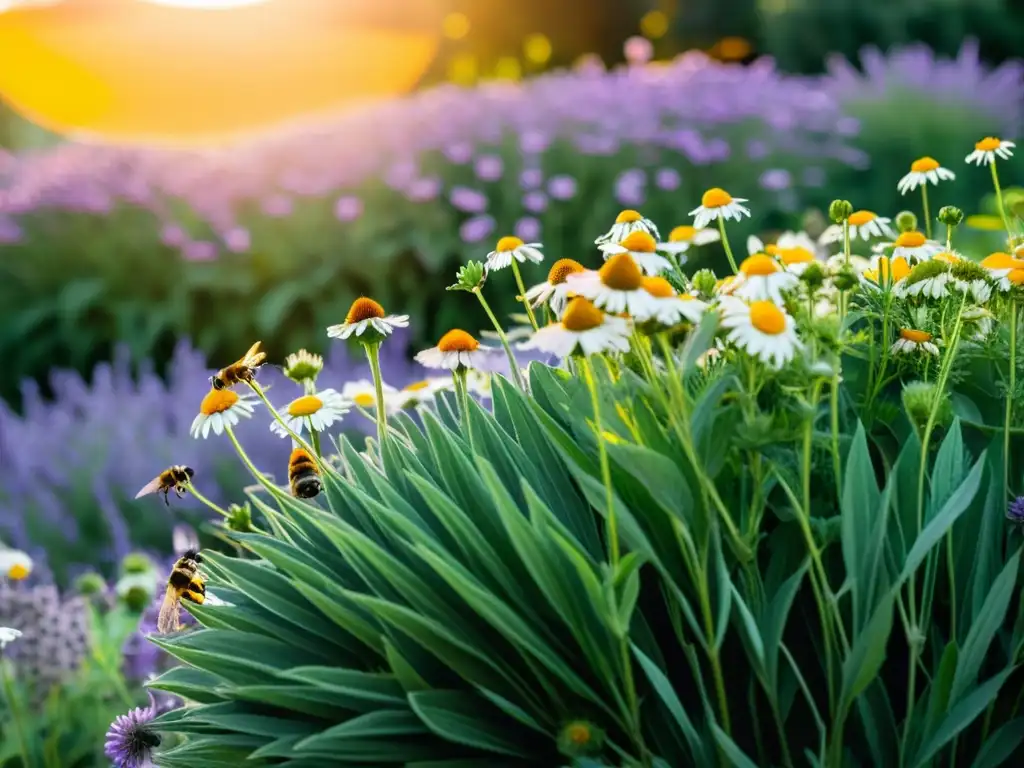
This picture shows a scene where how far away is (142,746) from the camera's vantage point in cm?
163

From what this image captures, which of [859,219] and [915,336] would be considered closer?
[915,336]

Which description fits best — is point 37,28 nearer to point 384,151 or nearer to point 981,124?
point 384,151

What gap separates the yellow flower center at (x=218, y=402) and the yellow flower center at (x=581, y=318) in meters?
0.63

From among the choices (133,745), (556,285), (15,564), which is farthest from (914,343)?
(15,564)

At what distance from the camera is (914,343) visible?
1630 mm

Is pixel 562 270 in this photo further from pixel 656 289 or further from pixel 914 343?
pixel 914 343

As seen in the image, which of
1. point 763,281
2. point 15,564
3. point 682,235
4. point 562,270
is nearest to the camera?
point 763,281

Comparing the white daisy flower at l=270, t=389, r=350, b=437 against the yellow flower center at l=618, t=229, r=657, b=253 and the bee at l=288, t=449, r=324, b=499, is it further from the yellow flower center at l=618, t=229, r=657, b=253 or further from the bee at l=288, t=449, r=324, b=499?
the yellow flower center at l=618, t=229, r=657, b=253

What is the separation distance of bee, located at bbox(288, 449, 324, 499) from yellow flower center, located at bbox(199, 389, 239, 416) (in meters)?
0.14

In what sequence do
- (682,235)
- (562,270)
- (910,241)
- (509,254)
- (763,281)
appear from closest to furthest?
(763,281) → (562,270) → (509,254) → (910,241) → (682,235)

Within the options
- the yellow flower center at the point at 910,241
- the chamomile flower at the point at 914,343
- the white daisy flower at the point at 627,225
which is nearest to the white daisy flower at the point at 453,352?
the white daisy flower at the point at 627,225

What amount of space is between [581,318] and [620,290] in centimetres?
6

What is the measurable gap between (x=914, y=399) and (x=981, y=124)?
6167 millimetres

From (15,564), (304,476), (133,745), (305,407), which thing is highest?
(305,407)
